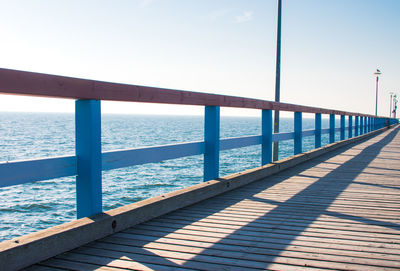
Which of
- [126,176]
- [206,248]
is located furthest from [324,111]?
[126,176]

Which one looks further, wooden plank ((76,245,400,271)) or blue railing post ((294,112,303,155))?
blue railing post ((294,112,303,155))

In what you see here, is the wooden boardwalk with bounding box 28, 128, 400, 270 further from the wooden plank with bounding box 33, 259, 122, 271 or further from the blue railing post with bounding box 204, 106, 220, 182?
the blue railing post with bounding box 204, 106, 220, 182

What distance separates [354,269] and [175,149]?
2.20 meters

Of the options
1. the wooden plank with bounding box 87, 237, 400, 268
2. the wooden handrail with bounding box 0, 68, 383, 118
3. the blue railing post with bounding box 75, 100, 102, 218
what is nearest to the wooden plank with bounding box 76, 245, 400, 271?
the wooden plank with bounding box 87, 237, 400, 268

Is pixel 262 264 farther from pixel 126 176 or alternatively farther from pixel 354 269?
pixel 126 176

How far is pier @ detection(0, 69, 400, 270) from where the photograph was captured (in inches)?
102

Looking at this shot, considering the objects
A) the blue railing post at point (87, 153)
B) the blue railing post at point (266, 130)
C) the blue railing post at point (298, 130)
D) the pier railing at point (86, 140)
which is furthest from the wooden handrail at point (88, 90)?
the blue railing post at point (298, 130)

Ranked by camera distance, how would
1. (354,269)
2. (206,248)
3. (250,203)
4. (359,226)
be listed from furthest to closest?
(250,203) → (359,226) → (206,248) → (354,269)

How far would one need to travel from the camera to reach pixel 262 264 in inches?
103

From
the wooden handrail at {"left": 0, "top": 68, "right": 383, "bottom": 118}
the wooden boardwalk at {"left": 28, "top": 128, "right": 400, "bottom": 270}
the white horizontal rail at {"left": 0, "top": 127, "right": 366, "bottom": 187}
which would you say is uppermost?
the wooden handrail at {"left": 0, "top": 68, "right": 383, "bottom": 118}

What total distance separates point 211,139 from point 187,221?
4.70 ft

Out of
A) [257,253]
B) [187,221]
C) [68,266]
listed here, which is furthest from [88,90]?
[257,253]

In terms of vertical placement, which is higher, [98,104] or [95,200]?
[98,104]

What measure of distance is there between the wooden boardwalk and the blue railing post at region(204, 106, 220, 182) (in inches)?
15.0
